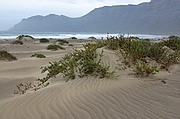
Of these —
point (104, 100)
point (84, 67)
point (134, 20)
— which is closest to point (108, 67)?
point (84, 67)

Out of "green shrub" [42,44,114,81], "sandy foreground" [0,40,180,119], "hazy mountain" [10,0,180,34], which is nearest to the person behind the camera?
"sandy foreground" [0,40,180,119]

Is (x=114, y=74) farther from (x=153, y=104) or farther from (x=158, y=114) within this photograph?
(x=158, y=114)

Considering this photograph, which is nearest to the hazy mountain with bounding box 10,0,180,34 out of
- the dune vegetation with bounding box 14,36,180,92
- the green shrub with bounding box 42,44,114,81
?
the dune vegetation with bounding box 14,36,180,92

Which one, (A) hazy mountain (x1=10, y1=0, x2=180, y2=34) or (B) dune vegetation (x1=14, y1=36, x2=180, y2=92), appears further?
(A) hazy mountain (x1=10, y1=0, x2=180, y2=34)

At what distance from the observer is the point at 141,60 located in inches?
A: 314

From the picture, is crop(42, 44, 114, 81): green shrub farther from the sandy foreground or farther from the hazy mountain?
the hazy mountain

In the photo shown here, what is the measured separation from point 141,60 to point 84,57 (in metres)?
1.62

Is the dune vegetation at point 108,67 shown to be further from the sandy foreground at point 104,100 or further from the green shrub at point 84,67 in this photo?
the sandy foreground at point 104,100

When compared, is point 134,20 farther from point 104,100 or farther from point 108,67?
point 104,100

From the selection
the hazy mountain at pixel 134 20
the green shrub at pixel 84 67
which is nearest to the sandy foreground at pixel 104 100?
the green shrub at pixel 84 67

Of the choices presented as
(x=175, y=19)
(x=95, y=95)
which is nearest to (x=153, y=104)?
(x=95, y=95)

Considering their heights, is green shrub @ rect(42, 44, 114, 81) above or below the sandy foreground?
above

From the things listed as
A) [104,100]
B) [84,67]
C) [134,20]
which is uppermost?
[84,67]

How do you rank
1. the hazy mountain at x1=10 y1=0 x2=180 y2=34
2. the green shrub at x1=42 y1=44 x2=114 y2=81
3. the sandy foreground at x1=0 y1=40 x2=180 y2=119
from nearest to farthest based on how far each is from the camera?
the sandy foreground at x1=0 y1=40 x2=180 y2=119 → the green shrub at x1=42 y1=44 x2=114 y2=81 → the hazy mountain at x1=10 y1=0 x2=180 y2=34
